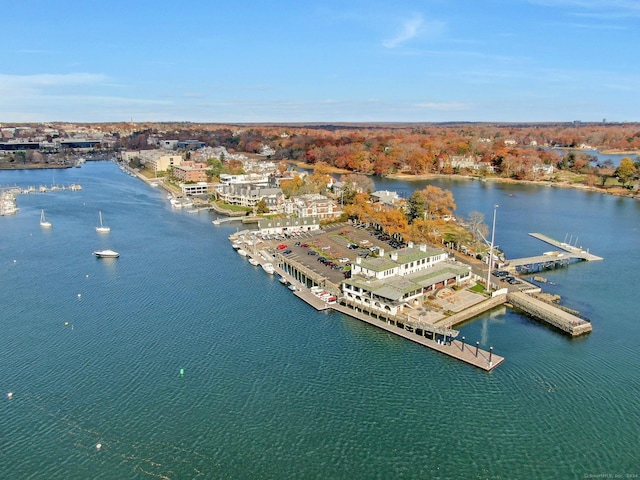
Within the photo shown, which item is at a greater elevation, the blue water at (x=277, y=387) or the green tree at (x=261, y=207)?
the green tree at (x=261, y=207)

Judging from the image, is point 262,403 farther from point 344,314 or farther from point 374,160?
point 374,160

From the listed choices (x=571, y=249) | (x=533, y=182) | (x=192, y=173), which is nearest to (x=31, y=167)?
(x=192, y=173)

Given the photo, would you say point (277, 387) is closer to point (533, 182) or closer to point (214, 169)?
point (214, 169)

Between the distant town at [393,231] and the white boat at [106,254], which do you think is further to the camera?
the white boat at [106,254]

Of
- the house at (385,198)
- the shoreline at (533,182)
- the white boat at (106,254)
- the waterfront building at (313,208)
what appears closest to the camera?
the white boat at (106,254)

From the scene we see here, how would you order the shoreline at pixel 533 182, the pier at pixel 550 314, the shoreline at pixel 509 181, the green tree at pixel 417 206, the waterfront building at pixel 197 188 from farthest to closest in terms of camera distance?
the shoreline at pixel 509 181
the shoreline at pixel 533 182
the waterfront building at pixel 197 188
the green tree at pixel 417 206
the pier at pixel 550 314

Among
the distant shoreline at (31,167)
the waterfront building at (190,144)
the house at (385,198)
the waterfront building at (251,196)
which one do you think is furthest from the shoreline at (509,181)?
the distant shoreline at (31,167)

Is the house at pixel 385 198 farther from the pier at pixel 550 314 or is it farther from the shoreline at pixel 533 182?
the shoreline at pixel 533 182
